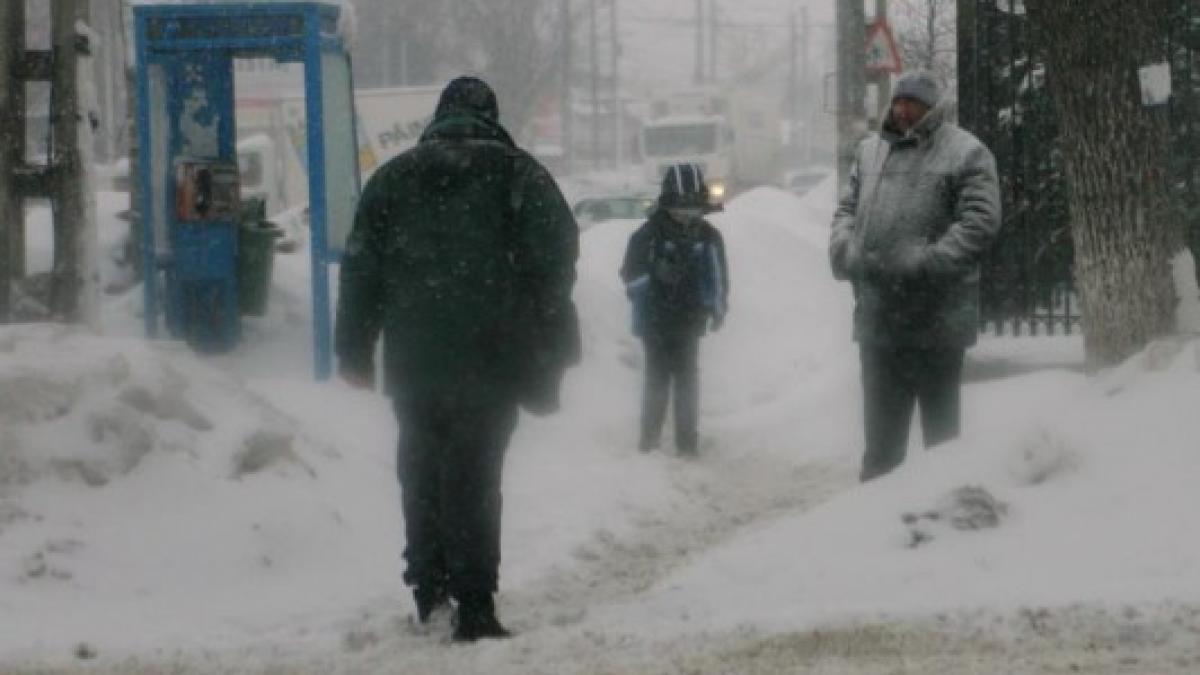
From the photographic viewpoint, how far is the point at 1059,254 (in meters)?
12.2

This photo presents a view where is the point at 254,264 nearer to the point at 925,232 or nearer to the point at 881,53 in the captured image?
the point at 925,232

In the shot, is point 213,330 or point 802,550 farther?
point 213,330

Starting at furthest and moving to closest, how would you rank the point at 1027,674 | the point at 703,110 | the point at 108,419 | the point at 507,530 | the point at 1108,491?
the point at 703,110, the point at 507,530, the point at 108,419, the point at 1108,491, the point at 1027,674

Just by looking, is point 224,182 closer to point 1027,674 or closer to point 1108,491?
point 1108,491

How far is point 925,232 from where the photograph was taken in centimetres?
753

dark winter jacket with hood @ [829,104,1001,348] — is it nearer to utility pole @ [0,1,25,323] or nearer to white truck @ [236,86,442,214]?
utility pole @ [0,1,25,323]

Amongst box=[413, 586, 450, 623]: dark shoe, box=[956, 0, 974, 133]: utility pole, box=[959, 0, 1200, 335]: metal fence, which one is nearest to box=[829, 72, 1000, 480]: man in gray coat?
box=[413, 586, 450, 623]: dark shoe

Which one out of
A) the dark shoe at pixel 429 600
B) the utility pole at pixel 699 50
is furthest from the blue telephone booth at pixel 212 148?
the utility pole at pixel 699 50

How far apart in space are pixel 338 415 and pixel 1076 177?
3.80 m

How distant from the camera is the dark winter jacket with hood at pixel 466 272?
6285mm

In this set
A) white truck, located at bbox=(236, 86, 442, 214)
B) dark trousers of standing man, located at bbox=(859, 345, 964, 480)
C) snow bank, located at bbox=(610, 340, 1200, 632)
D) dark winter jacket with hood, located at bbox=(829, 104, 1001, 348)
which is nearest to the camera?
snow bank, located at bbox=(610, 340, 1200, 632)

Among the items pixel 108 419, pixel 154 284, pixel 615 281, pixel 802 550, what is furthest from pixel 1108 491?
pixel 615 281

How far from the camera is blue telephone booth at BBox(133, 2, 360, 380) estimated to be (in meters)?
12.4

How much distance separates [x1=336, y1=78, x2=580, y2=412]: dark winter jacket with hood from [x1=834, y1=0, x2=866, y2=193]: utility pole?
1569 cm
